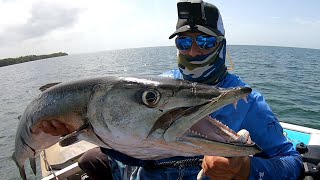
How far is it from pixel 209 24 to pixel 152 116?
1.72 m

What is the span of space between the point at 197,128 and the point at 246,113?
106 cm

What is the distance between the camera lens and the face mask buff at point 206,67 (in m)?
3.46

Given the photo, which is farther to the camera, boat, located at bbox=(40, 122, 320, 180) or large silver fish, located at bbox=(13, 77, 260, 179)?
boat, located at bbox=(40, 122, 320, 180)

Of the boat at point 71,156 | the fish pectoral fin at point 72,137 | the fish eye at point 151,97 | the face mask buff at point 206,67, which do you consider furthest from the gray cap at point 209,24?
the boat at point 71,156

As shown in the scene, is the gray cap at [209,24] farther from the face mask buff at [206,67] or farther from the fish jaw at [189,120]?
the fish jaw at [189,120]

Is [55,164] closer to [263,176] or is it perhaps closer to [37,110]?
[37,110]

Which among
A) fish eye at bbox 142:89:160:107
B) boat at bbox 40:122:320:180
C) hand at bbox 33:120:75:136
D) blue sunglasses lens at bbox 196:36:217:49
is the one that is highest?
blue sunglasses lens at bbox 196:36:217:49

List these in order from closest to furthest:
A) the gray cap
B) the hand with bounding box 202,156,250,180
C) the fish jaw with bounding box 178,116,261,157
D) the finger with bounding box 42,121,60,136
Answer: the fish jaw with bounding box 178,116,261,157 < the hand with bounding box 202,156,250,180 < the finger with bounding box 42,121,60,136 < the gray cap

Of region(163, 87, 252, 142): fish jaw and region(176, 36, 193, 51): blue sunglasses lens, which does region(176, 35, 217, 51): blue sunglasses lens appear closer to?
region(176, 36, 193, 51): blue sunglasses lens

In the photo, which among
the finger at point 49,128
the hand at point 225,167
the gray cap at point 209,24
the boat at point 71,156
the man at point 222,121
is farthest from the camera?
the boat at point 71,156

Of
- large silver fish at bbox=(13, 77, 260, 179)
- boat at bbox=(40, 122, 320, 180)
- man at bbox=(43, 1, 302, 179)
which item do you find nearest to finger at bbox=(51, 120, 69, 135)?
man at bbox=(43, 1, 302, 179)

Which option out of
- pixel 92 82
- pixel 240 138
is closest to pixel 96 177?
pixel 92 82

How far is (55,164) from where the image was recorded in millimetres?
6125

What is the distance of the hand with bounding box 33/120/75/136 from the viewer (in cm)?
291
